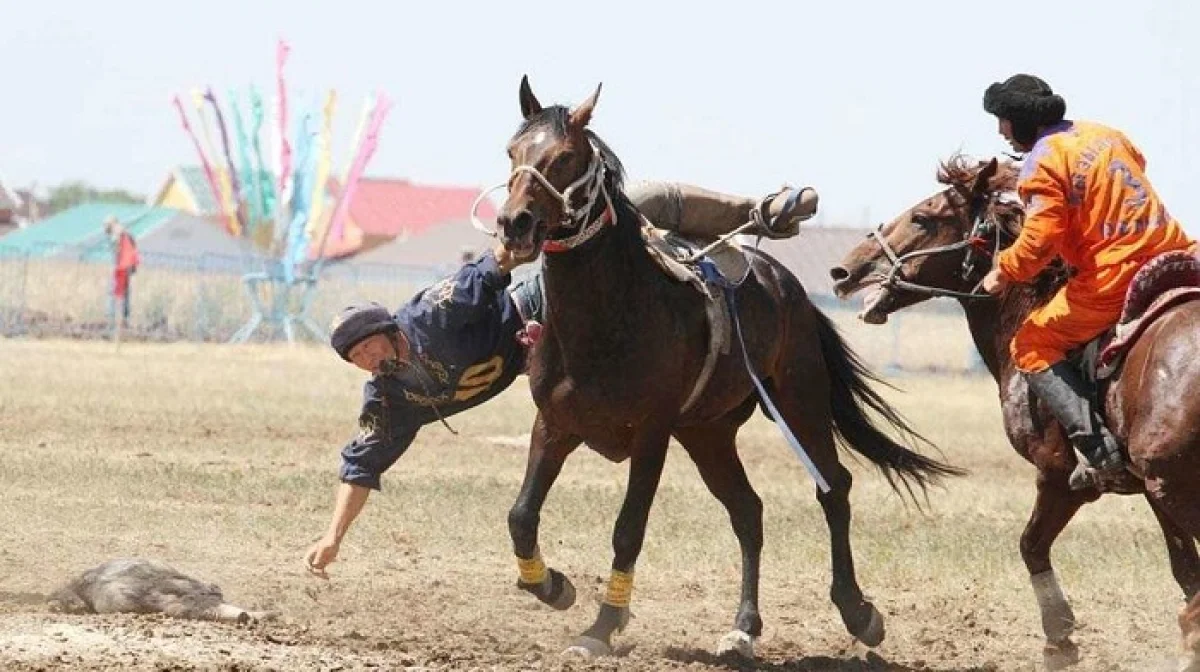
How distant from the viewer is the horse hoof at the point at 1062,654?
859cm

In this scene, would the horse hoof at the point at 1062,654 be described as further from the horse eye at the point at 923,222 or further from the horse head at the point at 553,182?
the horse head at the point at 553,182

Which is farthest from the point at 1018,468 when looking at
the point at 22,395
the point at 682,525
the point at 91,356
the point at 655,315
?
the point at 91,356

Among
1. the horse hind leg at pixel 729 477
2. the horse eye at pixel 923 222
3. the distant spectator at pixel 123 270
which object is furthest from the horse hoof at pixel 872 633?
the distant spectator at pixel 123 270

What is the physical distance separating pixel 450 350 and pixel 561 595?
1259mm

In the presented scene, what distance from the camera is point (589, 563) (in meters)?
11.5

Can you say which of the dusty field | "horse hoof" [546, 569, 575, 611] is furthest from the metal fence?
"horse hoof" [546, 569, 575, 611]

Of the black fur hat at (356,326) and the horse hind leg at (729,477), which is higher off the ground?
the black fur hat at (356,326)

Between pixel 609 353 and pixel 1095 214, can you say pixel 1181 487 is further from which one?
pixel 609 353

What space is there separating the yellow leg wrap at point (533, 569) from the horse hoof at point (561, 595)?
109 millimetres

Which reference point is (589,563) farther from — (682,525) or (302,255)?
(302,255)

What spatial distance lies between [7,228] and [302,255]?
44.9 m

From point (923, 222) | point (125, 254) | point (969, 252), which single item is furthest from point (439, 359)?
point (125, 254)

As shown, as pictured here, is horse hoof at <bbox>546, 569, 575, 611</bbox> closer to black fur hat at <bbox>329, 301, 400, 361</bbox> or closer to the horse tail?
black fur hat at <bbox>329, 301, 400, 361</bbox>

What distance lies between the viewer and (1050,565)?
28.0ft
